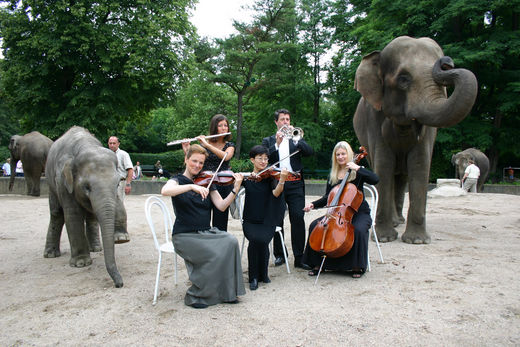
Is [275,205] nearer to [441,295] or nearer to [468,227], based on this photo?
[441,295]

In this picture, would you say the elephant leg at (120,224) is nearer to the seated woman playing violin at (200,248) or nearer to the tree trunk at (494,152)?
the seated woman playing violin at (200,248)

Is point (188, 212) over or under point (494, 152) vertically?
under

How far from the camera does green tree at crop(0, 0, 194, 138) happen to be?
1892cm

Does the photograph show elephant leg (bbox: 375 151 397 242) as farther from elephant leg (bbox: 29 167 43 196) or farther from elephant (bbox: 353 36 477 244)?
elephant leg (bbox: 29 167 43 196)

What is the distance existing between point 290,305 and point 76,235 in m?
3.21

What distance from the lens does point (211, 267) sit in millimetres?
3875

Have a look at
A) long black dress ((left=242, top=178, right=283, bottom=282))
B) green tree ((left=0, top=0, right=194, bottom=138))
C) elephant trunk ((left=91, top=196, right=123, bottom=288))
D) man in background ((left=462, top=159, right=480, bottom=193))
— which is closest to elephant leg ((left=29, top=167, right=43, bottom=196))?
green tree ((left=0, top=0, right=194, bottom=138))

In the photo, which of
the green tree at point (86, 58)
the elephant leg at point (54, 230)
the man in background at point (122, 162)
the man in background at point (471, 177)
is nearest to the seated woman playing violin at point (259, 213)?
the elephant leg at point (54, 230)

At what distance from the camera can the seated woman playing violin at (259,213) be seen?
4.45 m

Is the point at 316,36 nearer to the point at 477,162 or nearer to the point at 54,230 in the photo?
the point at 477,162

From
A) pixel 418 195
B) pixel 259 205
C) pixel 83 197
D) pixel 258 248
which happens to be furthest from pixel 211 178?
pixel 418 195

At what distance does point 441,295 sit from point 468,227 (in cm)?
458

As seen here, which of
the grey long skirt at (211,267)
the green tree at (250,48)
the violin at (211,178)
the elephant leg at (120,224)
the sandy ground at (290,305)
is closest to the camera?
the sandy ground at (290,305)

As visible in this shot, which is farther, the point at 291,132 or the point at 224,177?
the point at 291,132
